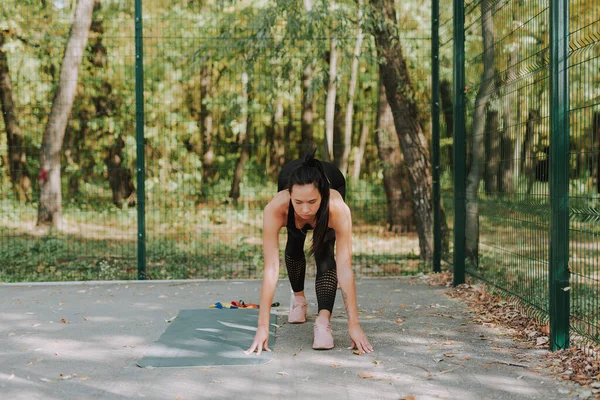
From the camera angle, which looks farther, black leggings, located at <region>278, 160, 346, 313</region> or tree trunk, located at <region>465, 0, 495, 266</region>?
tree trunk, located at <region>465, 0, 495, 266</region>

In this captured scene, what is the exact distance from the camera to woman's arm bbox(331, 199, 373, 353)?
435cm

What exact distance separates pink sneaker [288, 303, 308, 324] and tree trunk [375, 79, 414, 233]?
3.48m

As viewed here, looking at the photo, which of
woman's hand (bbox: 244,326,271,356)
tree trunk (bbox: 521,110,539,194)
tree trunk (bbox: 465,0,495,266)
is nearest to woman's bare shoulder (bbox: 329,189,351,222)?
woman's hand (bbox: 244,326,271,356)

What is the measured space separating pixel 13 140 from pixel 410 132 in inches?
243

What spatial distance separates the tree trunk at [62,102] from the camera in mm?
10484

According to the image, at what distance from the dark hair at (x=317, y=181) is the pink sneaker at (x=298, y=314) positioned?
91 centimetres

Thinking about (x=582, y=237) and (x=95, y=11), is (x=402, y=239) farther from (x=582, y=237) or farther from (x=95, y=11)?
(x=95, y=11)

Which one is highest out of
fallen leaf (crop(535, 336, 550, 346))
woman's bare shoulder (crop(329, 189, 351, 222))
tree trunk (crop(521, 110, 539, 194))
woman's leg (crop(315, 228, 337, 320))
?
tree trunk (crop(521, 110, 539, 194))

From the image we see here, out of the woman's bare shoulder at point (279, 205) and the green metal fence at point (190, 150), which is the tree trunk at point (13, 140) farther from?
the woman's bare shoulder at point (279, 205)

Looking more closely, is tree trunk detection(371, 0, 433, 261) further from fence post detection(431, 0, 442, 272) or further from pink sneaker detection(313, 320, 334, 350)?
pink sneaker detection(313, 320, 334, 350)

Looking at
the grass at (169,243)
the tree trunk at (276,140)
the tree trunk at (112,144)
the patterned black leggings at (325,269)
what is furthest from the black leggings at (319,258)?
the tree trunk at (112,144)

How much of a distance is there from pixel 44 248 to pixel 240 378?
260 inches

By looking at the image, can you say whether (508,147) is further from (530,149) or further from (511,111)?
(530,149)

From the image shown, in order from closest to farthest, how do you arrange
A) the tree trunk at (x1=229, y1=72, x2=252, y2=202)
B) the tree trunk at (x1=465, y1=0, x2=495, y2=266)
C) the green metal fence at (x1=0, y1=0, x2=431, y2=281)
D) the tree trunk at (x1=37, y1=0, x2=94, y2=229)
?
the tree trunk at (x1=465, y1=0, x2=495, y2=266) → the green metal fence at (x1=0, y1=0, x2=431, y2=281) → the tree trunk at (x1=229, y1=72, x2=252, y2=202) → the tree trunk at (x1=37, y1=0, x2=94, y2=229)
